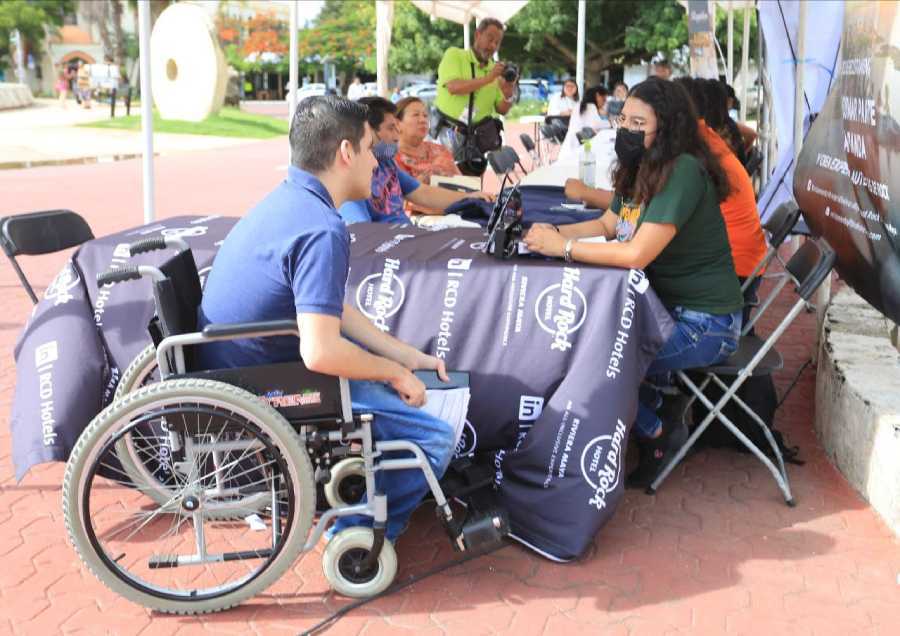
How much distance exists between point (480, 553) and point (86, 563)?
3.92ft

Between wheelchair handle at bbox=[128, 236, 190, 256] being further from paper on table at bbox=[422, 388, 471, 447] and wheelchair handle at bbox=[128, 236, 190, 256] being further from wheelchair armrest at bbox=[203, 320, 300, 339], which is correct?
paper on table at bbox=[422, 388, 471, 447]

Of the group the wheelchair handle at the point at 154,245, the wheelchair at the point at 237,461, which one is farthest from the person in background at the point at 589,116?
the wheelchair at the point at 237,461

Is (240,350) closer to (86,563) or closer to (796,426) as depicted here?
(86,563)

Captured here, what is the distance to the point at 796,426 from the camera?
4426 millimetres

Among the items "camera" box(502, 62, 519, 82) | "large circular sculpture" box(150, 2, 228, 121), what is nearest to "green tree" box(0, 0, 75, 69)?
"large circular sculpture" box(150, 2, 228, 121)

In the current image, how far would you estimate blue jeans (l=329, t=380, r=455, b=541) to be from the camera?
2857mm

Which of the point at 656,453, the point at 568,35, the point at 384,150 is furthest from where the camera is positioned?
the point at 568,35

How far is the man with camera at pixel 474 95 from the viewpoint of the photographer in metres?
7.97

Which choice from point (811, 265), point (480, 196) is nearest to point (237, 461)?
point (811, 265)

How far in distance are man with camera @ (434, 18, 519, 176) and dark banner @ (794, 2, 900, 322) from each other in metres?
3.86

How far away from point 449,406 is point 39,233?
2.03m

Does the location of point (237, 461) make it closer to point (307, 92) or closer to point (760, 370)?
point (760, 370)

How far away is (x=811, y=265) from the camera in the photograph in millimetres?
3602

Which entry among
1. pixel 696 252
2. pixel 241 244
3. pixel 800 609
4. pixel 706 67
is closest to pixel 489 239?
pixel 696 252
